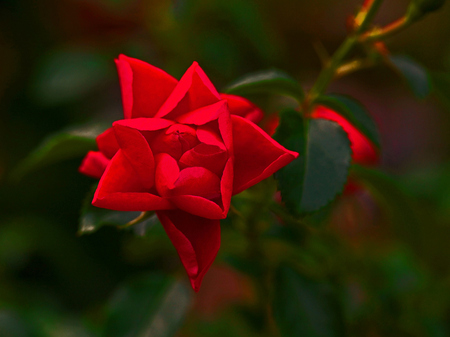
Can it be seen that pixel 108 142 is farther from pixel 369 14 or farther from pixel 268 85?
pixel 369 14

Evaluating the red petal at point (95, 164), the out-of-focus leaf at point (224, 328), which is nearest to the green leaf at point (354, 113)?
the red petal at point (95, 164)

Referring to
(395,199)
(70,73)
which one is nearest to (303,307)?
(395,199)

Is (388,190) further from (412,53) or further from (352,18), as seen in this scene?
(412,53)

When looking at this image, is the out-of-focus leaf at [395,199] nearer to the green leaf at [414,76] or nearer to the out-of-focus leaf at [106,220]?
the green leaf at [414,76]

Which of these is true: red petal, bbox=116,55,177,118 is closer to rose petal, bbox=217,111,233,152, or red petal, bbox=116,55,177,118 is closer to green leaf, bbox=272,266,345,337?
rose petal, bbox=217,111,233,152

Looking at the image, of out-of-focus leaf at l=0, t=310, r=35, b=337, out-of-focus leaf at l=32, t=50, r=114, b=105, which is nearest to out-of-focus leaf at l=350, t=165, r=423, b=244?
out-of-focus leaf at l=0, t=310, r=35, b=337

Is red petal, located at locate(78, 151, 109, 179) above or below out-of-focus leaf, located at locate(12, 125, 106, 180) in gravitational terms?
above
